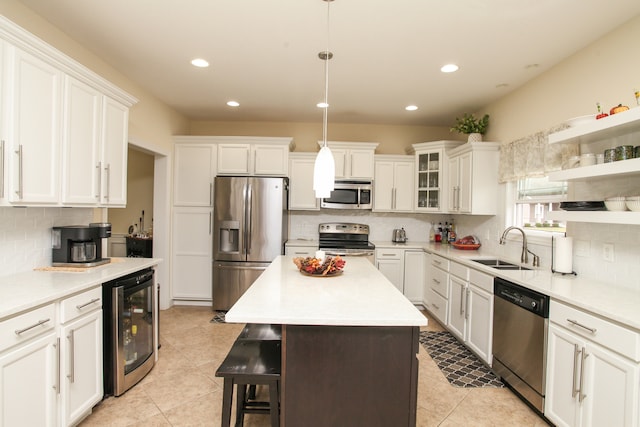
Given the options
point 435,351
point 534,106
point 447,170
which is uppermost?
point 534,106

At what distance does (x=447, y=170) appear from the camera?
4.24 m

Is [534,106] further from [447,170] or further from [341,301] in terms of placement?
[341,301]

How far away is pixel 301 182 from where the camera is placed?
450 centimetres

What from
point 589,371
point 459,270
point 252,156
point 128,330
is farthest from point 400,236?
point 128,330

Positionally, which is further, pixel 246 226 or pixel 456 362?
pixel 246 226

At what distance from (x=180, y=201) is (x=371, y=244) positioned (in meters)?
2.65

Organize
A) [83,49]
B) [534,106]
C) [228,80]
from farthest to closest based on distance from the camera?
1. [228,80]
2. [534,106]
3. [83,49]

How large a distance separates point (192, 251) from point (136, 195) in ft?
5.07

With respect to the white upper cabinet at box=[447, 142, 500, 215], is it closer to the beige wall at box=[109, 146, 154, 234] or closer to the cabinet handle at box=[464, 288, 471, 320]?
the cabinet handle at box=[464, 288, 471, 320]

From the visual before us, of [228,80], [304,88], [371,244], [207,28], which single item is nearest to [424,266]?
[371,244]

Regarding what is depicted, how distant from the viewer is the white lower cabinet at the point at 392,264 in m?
4.32

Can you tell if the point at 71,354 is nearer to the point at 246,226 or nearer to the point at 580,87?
the point at 246,226

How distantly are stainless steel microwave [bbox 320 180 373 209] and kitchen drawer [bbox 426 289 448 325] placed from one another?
144 cm

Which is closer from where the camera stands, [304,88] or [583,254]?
[583,254]
